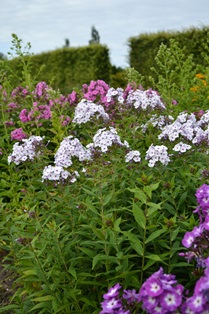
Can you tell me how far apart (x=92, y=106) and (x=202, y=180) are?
123 cm

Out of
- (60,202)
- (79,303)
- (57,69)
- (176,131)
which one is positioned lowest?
(57,69)

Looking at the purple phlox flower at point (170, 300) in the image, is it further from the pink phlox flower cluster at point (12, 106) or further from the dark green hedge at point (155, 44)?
the dark green hedge at point (155, 44)

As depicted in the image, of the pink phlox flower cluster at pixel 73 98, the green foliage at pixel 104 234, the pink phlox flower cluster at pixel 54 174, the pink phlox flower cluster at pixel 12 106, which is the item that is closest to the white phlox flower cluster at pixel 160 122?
the green foliage at pixel 104 234

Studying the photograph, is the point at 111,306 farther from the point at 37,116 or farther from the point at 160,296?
the point at 37,116

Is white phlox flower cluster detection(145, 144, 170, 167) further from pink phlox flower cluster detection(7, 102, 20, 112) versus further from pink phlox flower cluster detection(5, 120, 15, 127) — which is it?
pink phlox flower cluster detection(7, 102, 20, 112)

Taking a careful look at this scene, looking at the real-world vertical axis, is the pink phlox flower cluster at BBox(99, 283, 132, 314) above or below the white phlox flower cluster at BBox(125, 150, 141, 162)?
above

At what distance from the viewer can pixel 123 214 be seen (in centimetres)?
413

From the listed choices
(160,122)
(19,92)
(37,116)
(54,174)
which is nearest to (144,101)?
(160,122)

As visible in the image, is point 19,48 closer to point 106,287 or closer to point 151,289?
point 106,287

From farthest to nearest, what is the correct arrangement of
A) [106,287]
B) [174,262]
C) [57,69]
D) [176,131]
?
[57,69] < [176,131] < [106,287] < [174,262]

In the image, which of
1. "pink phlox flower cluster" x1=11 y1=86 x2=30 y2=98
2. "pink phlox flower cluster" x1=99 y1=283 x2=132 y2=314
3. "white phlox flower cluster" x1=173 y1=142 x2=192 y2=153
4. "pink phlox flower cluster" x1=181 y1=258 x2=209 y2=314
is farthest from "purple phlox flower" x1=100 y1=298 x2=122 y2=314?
"pink phlox flower cluster" x1=11 y1=86 x2=30 y2=98

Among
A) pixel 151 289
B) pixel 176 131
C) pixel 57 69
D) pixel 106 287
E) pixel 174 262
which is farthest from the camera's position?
pixel 57 69

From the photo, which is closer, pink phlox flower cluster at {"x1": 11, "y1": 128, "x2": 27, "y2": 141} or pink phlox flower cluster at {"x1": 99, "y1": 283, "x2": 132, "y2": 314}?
pink phlox flower cluster at {"x1": 99, "y1": 283, "x2": 132, "y2": 314}

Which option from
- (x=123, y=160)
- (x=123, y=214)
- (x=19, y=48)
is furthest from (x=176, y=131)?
(x=19, y=48)
